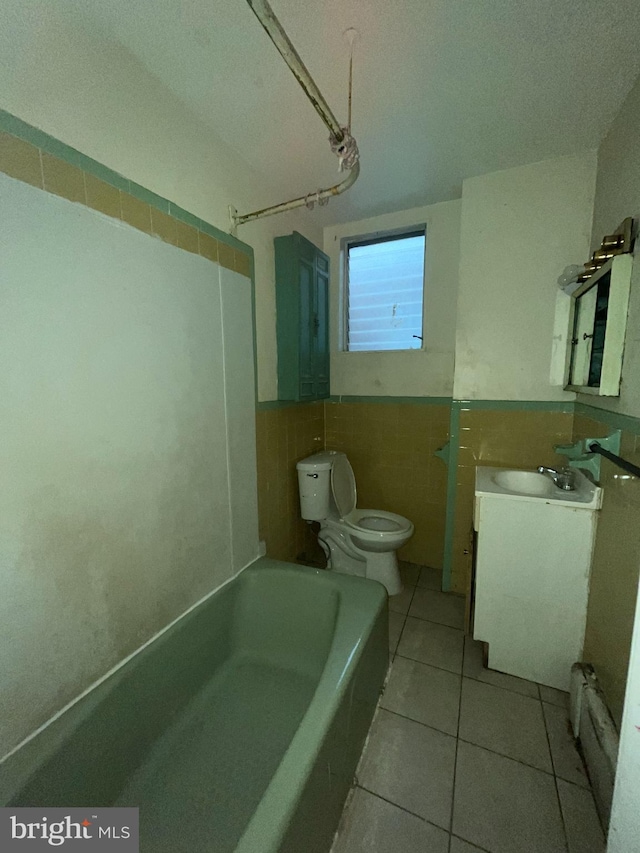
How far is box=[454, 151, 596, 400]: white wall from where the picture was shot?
5.16ft

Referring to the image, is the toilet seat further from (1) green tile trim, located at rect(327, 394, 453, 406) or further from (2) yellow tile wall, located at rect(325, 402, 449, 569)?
(1) green tile trim, located at rect(327, 394, 453, 406)

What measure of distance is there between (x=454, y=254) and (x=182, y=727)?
264 cm

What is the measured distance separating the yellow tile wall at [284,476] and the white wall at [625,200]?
148 cm

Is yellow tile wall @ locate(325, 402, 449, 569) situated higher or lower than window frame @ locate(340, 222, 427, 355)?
lower

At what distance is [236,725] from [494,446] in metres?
1.75

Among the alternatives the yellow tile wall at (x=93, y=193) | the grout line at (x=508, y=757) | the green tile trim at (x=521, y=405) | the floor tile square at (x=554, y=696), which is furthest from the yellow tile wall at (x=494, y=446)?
the yellow tile wall at (x=93, y=193)

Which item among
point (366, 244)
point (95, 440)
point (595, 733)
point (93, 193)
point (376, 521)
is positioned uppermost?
point (366, 244)

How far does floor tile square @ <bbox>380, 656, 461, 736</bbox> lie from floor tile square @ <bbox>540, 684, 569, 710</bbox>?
338mm

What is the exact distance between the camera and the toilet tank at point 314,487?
76.4 inches

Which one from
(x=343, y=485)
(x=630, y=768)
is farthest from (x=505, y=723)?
(x=343, y=485)

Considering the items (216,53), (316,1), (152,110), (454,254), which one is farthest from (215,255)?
(454,254)

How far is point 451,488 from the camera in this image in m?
1.95

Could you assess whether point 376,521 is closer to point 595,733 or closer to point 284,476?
point 284,476

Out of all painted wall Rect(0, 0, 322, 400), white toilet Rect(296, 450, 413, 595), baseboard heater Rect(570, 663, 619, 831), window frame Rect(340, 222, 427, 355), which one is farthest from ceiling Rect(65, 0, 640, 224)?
baseboard heater Rect(570, 663, 619, 831)
